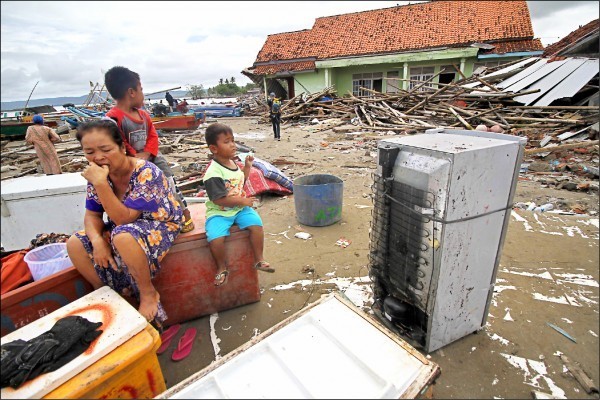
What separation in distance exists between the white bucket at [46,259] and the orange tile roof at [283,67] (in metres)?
19.5

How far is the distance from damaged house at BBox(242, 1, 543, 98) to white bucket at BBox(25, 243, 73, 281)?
15.2m

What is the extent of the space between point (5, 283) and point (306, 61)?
2080 centimetres

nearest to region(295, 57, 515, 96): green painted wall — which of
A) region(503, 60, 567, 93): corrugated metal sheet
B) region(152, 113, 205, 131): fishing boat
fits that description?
region(503, 60, 567, 93): corrugated metal sheet

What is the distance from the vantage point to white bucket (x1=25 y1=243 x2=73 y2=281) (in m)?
2.08

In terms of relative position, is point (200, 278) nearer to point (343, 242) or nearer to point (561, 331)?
point (343, 242)

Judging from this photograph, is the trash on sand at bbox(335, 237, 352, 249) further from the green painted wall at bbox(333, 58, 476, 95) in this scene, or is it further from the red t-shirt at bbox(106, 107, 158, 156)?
the green painted wall at bbox(333, 58, 476, 95)

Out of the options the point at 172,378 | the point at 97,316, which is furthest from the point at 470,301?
the point at 97,316

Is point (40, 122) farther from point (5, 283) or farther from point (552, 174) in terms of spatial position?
point (552, 174)

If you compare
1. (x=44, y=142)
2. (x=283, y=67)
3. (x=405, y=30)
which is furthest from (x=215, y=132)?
(x=405, y=30)

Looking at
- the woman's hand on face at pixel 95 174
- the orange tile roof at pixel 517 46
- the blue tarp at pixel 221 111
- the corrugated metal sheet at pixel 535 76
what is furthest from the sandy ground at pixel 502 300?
the blue tarp at pixel 221 111

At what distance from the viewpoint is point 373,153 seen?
26.8 feet

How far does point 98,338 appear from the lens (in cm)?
151

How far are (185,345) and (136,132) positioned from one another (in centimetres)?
208

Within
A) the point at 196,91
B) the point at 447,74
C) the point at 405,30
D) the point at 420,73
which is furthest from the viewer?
→ the point at 196,91
